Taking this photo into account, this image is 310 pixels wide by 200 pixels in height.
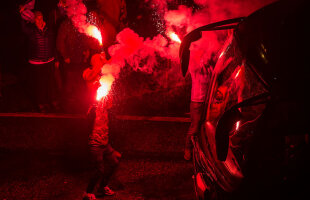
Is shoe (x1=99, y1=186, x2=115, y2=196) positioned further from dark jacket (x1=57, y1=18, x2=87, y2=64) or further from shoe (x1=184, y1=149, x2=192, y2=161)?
dark jacket (x1=57, y1=18, x2=87, y2=64)

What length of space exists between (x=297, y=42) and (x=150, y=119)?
4381 millimetres

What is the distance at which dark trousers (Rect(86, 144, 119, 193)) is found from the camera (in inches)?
164

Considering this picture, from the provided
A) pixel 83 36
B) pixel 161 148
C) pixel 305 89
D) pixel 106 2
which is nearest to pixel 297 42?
pixel 305 89

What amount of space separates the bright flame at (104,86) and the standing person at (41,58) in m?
3.42

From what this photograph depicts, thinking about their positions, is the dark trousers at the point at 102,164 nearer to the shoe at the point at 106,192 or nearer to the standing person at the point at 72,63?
the shoe at the point at 106,192

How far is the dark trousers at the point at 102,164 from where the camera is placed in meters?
A: 4.17

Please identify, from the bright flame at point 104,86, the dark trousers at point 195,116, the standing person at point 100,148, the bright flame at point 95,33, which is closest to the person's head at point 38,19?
the bright flame at point 95,33

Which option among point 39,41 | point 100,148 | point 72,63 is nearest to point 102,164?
point 100,148

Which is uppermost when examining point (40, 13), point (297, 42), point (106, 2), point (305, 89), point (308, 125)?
point (106, 2)

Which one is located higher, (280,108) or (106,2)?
(106,2)

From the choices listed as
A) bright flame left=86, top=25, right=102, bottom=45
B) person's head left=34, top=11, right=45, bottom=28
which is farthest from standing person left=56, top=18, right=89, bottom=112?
bright flame left=86, top=25, right=102, bottom=45

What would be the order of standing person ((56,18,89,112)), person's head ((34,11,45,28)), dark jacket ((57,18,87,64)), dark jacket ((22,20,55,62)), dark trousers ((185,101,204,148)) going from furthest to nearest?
dark jacket ((57,18,87,64)), standing person ((56,18,89,112)), dark jacket ((22,20,55,62)), person's head ((34,11,45,28)), dark trousers ((185,101,204,148))

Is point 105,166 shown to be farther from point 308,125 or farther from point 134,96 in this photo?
point 134,96

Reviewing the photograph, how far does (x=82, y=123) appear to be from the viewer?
6566 mm
